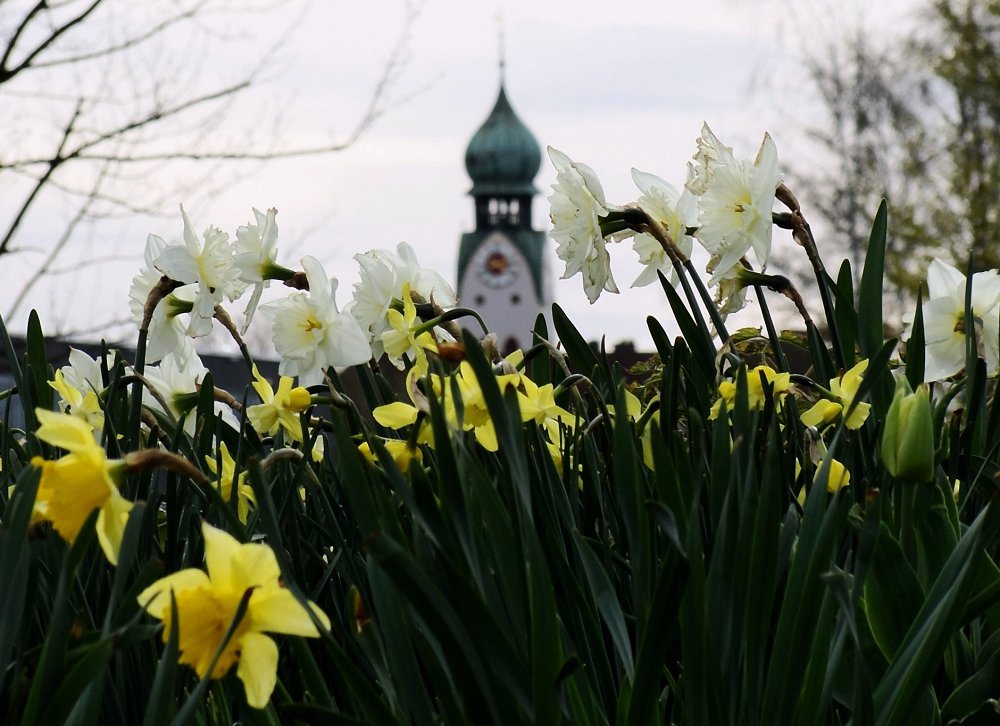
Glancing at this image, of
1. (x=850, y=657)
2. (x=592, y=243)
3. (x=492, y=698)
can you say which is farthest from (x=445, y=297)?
(x=492, y=698)

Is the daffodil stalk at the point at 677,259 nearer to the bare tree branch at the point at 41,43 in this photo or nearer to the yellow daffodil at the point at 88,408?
the yellow daffodil at the point at 88,408

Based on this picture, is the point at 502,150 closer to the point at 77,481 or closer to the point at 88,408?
the point at 88,408

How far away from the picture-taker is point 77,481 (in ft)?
2.11

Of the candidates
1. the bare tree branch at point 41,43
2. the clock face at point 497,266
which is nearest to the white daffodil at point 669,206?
the bare tree branch at point 41,43

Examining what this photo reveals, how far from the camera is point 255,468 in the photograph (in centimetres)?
62

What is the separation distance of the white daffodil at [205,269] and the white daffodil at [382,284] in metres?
0.15

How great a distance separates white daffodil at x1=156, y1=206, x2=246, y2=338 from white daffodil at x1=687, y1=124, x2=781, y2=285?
21.3 inches

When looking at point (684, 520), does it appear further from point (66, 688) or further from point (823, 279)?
point (823, 279)

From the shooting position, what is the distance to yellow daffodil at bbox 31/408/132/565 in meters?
0.64

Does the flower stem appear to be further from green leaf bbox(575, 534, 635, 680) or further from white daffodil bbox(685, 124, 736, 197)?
green leaf bbox(575, 534, 635, 680)

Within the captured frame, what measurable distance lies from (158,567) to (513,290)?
161 ft

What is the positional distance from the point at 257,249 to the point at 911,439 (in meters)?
0.84

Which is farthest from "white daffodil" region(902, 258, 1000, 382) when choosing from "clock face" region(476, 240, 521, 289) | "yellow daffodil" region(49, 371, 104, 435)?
"clock face" region(476, 240, 521, 289)

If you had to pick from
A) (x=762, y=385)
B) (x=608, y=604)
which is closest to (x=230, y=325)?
(x=762, y=385)
